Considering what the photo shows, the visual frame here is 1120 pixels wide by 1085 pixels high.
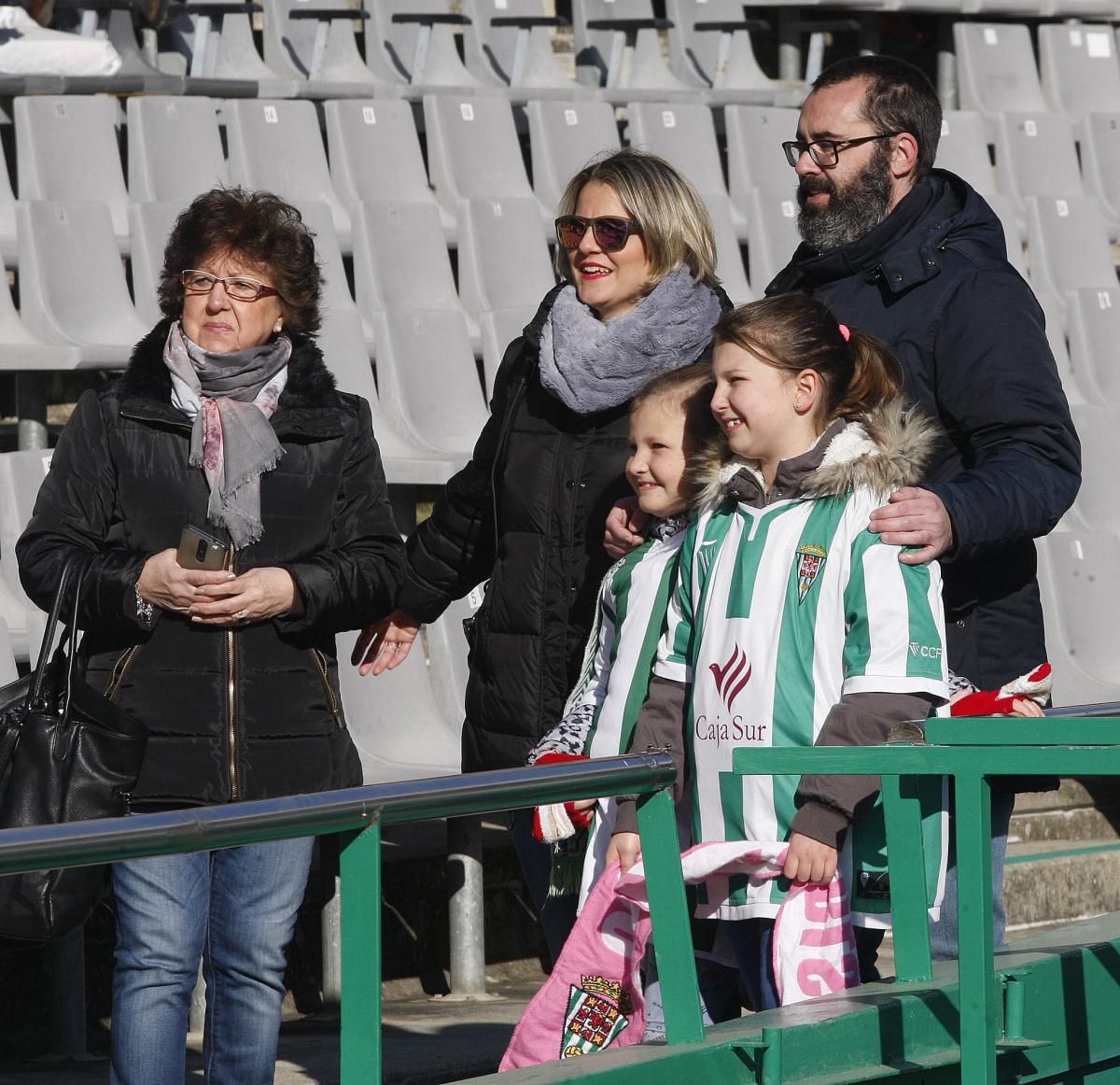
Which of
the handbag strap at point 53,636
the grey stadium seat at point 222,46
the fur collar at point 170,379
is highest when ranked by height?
the grey stadium seat at point 222,46

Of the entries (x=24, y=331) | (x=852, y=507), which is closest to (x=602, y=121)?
(x=24, y=331)

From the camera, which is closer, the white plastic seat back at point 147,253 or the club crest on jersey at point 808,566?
the club crest on jersey at point 808,566

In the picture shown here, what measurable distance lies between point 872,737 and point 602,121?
5193 mm

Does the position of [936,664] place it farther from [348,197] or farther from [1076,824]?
[348,197]

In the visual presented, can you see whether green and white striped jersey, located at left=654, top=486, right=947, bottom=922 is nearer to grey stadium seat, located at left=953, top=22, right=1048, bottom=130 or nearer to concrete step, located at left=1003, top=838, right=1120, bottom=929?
concrete step, located at left=1003, top=838, right=1120, bottom=929

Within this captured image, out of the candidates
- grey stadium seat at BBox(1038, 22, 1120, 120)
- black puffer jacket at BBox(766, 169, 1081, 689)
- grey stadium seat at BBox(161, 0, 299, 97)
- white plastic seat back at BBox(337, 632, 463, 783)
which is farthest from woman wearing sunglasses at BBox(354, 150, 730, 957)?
grey stadium seat at BBox(1038, 22, 1120, 120)

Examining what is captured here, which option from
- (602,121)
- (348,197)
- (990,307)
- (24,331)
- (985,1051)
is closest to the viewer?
(985,1051)

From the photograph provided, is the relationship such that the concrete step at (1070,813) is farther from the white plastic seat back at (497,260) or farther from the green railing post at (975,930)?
the green railing post at (975,930)

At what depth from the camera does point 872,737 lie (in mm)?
2199

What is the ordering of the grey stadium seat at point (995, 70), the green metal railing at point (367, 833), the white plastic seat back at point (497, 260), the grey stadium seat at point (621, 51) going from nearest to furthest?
1. the green metal railing at point (367, 833)
2. the white plastic seat back at point (497, 260)
3. the grey stadium seat at point (621, 51)
4. the grey stadium seat at point (995, 70)

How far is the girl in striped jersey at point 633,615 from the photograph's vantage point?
2.48 m

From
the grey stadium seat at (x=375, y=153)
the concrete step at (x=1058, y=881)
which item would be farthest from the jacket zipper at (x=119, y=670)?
the grey stadium seat at (x=375, y=153)

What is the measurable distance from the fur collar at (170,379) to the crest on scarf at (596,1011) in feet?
3.24

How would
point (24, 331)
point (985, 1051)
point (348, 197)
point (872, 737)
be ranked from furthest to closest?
point (348, 197)
point (24, 331)
point (872, 737)
point (985, 1051)
